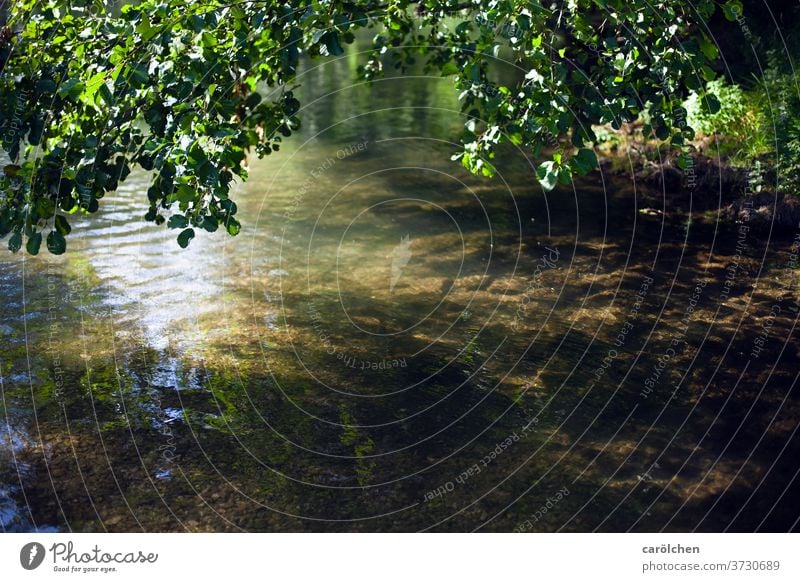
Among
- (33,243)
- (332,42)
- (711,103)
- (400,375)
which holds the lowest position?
(400,375)

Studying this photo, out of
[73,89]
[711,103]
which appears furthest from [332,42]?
[711,103]

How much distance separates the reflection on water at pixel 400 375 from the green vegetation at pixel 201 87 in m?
1.77

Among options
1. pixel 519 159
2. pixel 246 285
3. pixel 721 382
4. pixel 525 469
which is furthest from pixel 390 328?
pixel 519 159

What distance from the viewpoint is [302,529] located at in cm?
510

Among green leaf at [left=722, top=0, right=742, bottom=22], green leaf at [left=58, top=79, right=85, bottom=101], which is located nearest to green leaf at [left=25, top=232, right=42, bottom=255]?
green leaf at [left=58, top=79, right=85, bottom=101]

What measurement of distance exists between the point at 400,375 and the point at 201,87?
10.3 feet

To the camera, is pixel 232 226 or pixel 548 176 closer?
pixel 548 176

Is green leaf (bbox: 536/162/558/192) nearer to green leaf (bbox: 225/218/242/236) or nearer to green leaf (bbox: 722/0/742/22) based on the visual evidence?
green leaf (bbox: 722/0/742/22)

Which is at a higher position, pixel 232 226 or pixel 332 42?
pixel 332 42

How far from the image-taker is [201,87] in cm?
534

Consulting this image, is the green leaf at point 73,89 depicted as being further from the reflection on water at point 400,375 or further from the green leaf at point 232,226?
the reflection on water at point 400,375

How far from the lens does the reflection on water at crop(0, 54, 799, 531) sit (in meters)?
5.44

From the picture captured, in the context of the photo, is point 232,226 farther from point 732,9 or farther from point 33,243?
point 732,9

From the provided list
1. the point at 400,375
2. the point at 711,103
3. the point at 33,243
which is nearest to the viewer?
Answer: the point at 33,243
